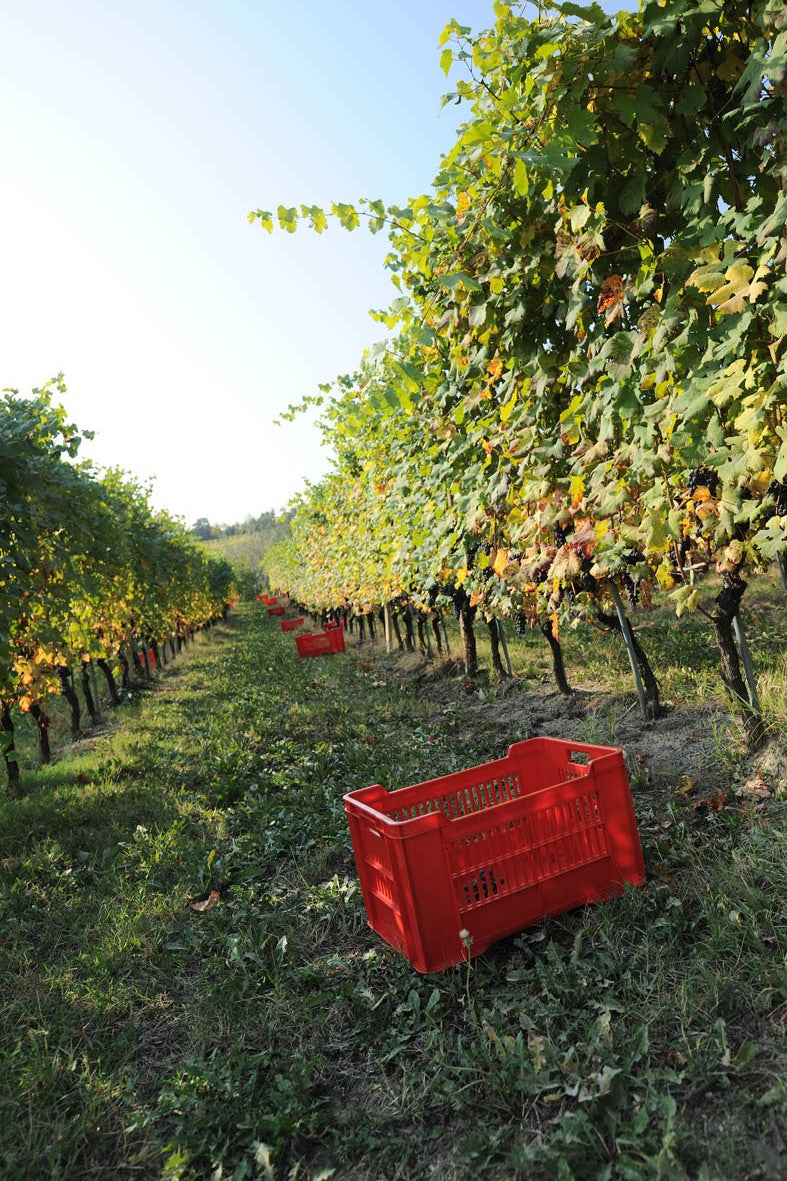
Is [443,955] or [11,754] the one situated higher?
[11,754]

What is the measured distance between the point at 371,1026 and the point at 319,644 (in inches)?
629

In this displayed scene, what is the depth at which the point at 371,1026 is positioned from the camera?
8.96 ft

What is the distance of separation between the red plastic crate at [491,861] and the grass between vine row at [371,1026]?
0.13 meters

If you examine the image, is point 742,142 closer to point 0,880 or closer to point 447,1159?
point 447,1159

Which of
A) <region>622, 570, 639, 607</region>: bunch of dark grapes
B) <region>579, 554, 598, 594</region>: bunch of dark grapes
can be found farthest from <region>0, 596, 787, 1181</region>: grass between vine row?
<region>579, 554, 598, 594</region>: bunch of dark grapes

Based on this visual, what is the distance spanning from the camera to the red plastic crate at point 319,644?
18250mm

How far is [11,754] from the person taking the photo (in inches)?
254

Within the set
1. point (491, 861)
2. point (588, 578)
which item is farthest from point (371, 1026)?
point (588, 578)

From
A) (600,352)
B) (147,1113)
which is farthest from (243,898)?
(600,352)

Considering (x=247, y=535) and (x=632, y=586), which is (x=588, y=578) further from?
(x=247, y=535)

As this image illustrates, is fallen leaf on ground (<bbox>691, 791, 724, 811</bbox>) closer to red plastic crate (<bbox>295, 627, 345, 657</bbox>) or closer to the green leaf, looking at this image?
the green leaf

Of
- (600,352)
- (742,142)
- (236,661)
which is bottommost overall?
(236,661)

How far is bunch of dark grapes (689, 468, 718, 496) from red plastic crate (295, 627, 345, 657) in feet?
50.2

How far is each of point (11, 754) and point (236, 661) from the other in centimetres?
1336
